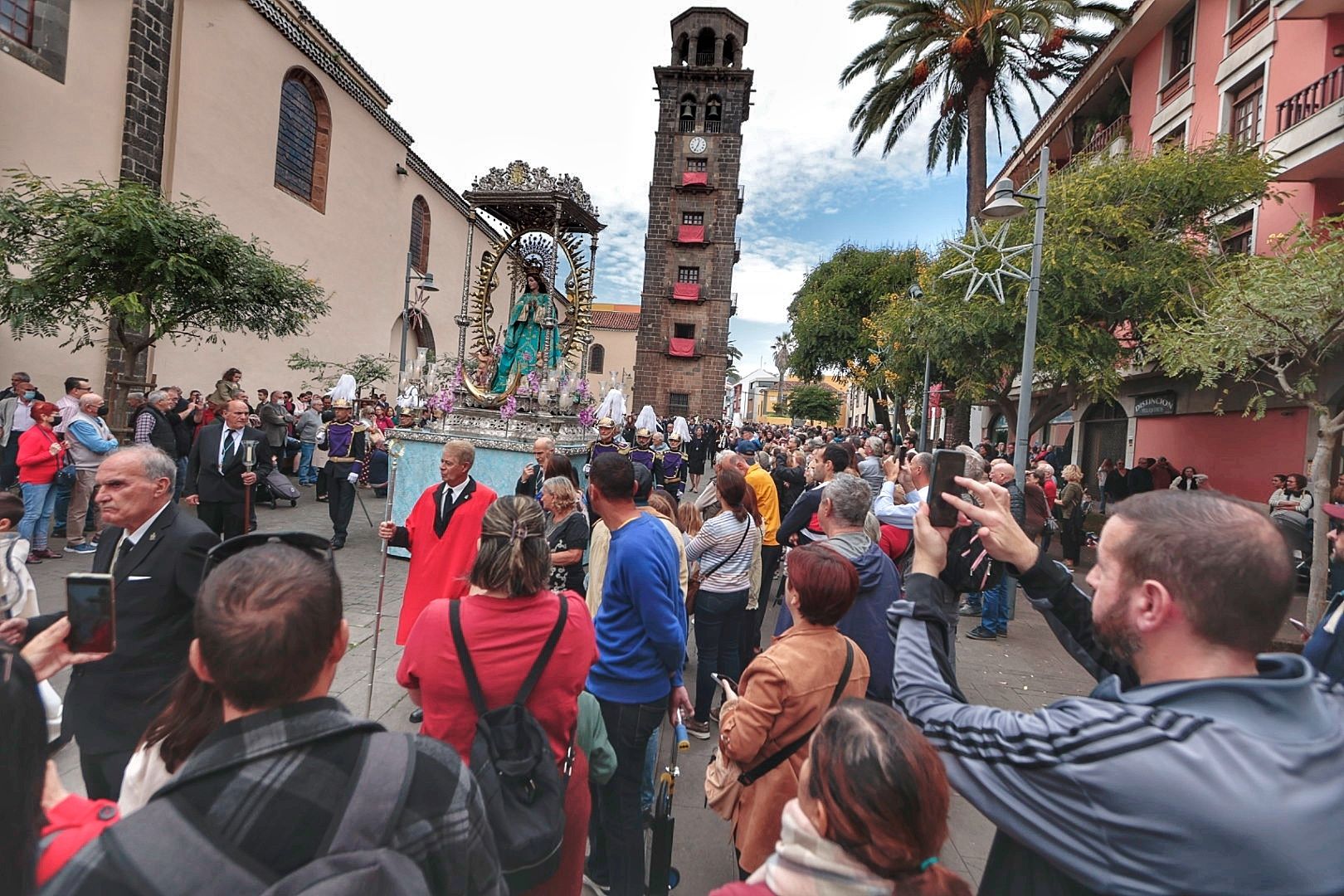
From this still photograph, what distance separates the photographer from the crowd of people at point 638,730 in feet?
3.29

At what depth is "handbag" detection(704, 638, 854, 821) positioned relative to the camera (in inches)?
87.3

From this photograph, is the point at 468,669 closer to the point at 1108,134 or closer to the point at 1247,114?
the point at 1247,114

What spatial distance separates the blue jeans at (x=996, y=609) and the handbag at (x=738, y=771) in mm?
5617

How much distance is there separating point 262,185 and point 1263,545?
2099 cm

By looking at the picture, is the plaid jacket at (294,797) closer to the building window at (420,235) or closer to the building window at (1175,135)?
the building window at (1175,135)

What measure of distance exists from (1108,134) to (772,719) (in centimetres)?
2529

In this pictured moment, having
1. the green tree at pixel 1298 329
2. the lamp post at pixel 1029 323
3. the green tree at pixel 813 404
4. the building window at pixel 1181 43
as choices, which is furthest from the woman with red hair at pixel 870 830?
the green tree at pixel 813 404

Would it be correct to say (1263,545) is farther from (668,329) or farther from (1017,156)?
(668,329)

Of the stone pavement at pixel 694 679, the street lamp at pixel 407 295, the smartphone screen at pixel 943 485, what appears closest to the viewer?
the smartphone screen at pixel 943 485

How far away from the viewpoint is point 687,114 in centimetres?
3331

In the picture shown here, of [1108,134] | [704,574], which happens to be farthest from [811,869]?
[1108,134]

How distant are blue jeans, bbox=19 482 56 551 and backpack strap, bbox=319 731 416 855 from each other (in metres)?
8.48

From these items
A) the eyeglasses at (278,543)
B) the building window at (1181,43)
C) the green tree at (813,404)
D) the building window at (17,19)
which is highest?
the building window at (1181,43)

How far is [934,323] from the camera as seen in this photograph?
14.8 metres
